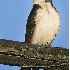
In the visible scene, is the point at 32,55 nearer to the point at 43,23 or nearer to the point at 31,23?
the point at 43,23

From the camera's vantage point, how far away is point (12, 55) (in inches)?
67.7

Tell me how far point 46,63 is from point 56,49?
0.38ft

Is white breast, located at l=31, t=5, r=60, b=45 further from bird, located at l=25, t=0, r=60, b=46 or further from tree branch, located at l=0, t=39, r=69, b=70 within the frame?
tree branch, located at l=0, t=39, r=69, b=70

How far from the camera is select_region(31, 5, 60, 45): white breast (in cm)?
393

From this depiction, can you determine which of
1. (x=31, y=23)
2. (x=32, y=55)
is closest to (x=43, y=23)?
(x=31, y=23)

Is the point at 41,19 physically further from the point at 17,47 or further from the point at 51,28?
the point at 17,47

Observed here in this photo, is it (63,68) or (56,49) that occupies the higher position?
(56,49)

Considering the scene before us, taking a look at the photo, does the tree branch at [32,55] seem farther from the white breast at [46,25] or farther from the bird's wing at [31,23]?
the bird's wing at [31,23]

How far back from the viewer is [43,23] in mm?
4059

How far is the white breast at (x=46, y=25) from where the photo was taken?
3928 mm

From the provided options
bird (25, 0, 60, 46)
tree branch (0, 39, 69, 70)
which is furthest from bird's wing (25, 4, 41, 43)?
tree branch (0, 39, 69, 70)

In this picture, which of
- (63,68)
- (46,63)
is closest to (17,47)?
(46,63)

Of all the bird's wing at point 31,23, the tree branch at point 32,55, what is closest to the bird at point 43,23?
the bird's wing at point 31,23

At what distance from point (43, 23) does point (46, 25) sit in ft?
0.24
